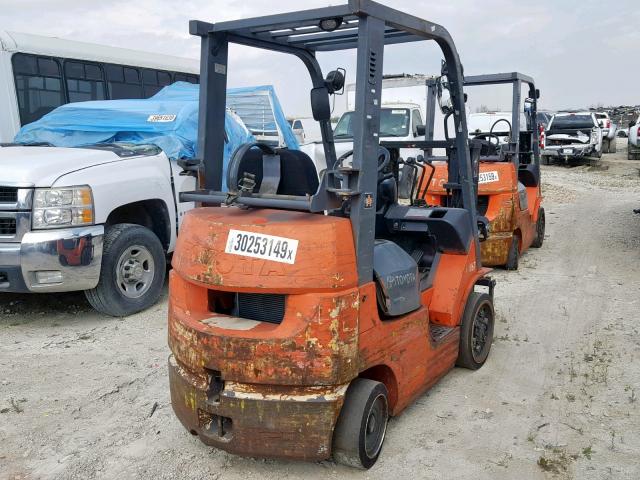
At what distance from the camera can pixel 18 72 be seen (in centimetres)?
948

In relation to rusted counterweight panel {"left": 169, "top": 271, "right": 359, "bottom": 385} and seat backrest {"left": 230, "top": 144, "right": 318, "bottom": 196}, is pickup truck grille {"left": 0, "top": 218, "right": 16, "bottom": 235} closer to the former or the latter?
seat backrest {"left": 230, "top": 144, "right": 318, "bottom": 196}

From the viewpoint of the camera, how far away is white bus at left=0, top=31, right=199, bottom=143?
9336 mm

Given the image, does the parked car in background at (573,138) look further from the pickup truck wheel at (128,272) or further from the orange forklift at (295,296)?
the orange forklift at (295,296)

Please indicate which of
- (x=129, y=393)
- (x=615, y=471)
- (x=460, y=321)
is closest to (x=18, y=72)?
(x=129, y=393)

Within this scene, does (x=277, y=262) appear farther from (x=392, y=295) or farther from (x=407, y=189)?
(x=407, y=189)

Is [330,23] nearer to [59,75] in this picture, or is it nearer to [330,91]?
[330,91]

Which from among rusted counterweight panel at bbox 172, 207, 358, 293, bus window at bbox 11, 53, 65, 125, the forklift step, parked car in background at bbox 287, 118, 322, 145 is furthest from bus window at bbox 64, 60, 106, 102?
parked car in background at bbox 287, 118, 322, 145

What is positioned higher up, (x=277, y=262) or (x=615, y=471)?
(x=277, y=262)

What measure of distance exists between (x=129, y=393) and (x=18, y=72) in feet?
22.4

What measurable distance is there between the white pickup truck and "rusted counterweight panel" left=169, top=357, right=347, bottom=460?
2.90 metres

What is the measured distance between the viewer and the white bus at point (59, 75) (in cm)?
934

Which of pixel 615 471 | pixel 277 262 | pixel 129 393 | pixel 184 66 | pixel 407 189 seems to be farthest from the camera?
pixel 184 66

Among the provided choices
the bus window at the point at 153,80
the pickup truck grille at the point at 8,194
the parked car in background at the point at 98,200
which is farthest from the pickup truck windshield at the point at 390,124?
the pickup truck grille at the point at 8,194

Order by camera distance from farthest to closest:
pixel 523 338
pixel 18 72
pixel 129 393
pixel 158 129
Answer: pixel 18 72 → pixel 158 129 → pixel 523 338 → pixel 129 393
